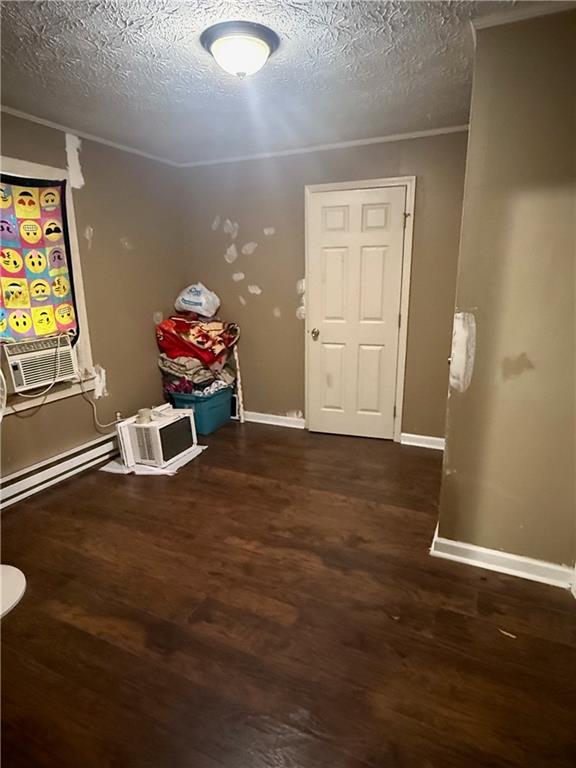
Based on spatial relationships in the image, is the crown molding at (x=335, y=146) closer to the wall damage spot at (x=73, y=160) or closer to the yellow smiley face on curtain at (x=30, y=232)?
the wall damage spot at (x=73, y=160)

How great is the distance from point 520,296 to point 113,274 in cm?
279

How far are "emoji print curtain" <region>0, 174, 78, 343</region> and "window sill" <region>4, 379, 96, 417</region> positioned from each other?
0.38 meters

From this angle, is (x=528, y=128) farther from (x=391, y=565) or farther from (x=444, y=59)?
(x=391, y=565)

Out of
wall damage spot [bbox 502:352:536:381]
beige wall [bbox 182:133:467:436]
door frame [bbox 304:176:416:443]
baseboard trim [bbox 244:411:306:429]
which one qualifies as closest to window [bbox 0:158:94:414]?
beige wall [bbox 182:133:467:436]

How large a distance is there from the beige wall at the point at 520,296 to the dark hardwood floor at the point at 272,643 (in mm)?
368

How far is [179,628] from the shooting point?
1.73m

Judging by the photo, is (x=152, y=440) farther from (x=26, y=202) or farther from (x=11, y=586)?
(x=26, y=202)

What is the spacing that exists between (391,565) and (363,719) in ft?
2.53

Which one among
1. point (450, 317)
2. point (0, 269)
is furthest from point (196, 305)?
point (450, 317)

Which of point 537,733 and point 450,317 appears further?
point 450,317

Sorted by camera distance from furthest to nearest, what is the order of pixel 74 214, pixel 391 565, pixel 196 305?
pixel 196 305, pixel 74 214, pixel 391 565

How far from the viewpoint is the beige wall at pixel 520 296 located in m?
1.60

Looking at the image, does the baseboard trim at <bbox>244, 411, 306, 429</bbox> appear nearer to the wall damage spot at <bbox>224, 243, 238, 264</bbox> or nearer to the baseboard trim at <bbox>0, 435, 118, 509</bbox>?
the baseboard trim at <bbox>0, 435, 118, 509</bbox>

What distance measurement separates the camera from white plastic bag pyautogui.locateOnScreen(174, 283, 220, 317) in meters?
3.73
